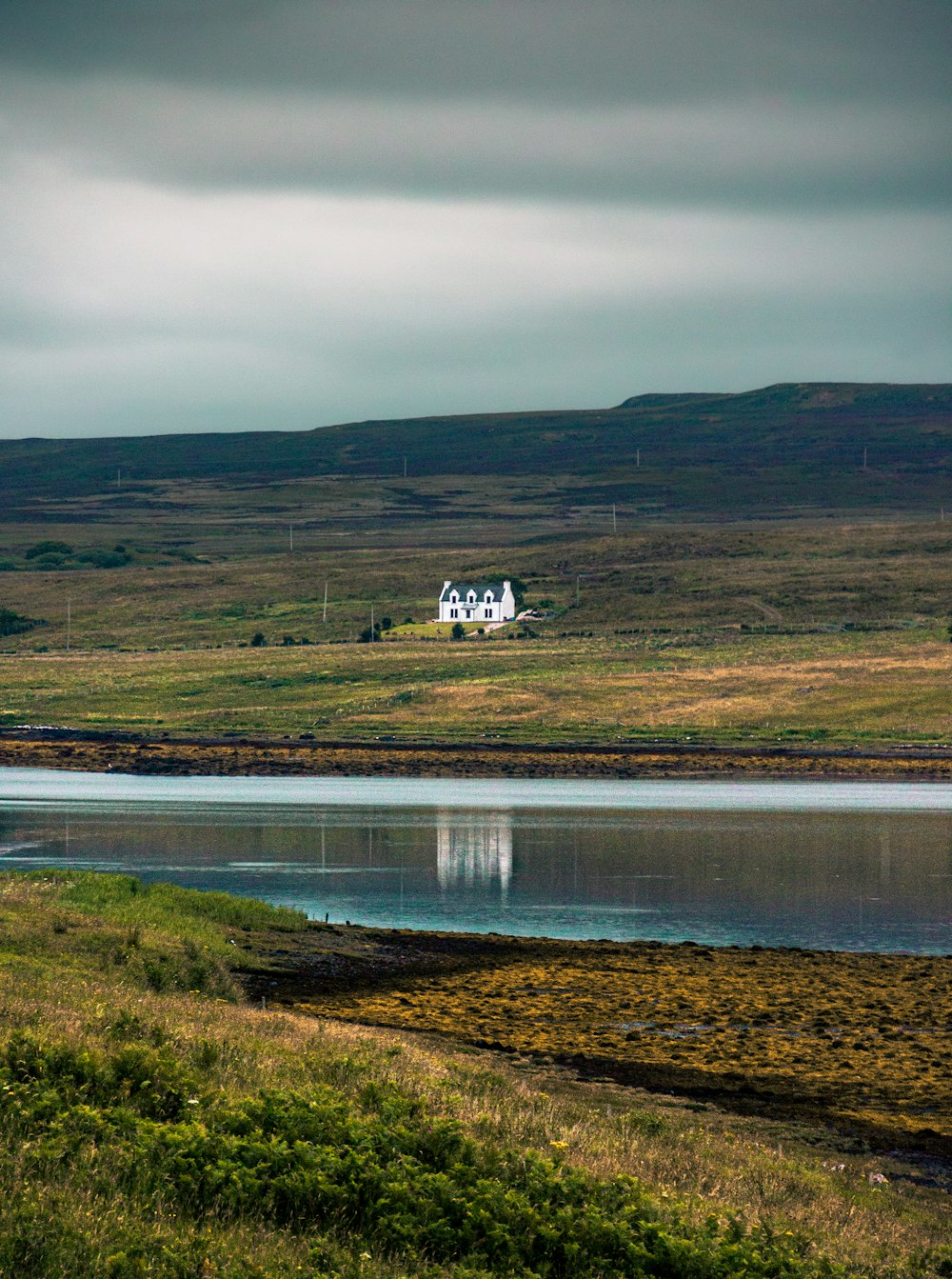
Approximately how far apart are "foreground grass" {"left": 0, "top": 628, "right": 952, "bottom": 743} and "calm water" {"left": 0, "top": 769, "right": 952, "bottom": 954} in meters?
19.4

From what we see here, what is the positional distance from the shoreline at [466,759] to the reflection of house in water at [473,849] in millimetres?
20421

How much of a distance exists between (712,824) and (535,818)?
7343 mm

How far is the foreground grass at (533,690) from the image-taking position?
3942 inches

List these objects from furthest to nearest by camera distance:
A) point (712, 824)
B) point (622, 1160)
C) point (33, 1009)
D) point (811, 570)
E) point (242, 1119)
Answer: point (811, 570), point (712, 824), point (33, 1009), point (622, 1160), point (242, 1119)

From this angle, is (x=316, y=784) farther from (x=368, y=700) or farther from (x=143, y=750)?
(x=368, y=700)

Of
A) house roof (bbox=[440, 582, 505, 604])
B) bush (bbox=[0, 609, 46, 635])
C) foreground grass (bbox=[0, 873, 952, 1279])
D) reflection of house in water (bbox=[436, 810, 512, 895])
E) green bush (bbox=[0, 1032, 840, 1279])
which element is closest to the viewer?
foreground grass (bbox=[0, 873, 952, 1279])

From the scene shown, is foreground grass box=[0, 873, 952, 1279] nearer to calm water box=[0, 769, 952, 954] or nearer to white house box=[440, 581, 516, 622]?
calm water box=[0, 769, 952, 954]

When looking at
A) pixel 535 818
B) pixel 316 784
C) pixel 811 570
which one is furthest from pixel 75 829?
pixel 811 570

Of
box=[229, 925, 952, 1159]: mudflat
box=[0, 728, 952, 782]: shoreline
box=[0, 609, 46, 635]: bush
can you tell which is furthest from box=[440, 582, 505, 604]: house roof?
box=[229, 925, 952, 1159]: mudflat

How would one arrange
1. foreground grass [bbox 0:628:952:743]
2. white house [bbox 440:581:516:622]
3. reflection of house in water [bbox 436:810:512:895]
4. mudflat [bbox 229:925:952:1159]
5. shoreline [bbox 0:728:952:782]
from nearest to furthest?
1. mudflat [bbox 229:925:952:1159]
2. reflection of house in water [bbox 436:810:512:895]
3. shoreline [bbox 0:728:952:782]
4. foreground grass [bbox 0:628:952:743]
5. white house [bbox 440:581:516:622]

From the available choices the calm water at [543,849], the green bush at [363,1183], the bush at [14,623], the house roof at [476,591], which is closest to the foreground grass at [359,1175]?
the green bush at [363,1183]

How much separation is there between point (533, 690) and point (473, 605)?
5619cm

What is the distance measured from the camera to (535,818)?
63.8 meters

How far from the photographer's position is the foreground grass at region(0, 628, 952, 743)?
328 feet
